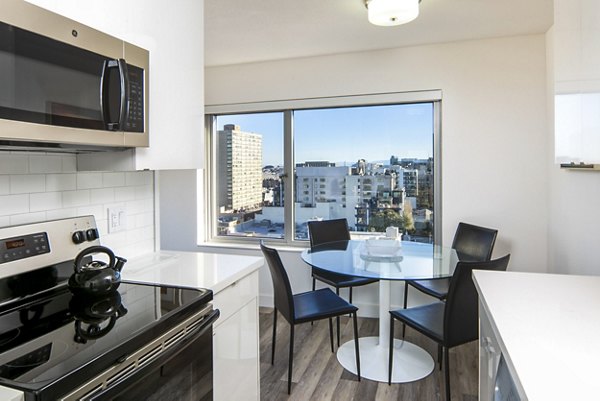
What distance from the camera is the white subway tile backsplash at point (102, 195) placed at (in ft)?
5.63

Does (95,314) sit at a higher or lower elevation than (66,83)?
lower

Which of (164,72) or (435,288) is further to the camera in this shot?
(435,288)

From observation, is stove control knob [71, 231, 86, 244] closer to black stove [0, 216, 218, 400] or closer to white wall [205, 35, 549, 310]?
black stove [0, 216, 218, 400]

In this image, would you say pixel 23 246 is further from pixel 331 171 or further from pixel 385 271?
pixel 331 171

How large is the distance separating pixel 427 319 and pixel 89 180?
6.37 ft

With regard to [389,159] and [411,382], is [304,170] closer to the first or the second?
[389,159]

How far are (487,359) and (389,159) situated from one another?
245cm

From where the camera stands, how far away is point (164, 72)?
167 centimetres

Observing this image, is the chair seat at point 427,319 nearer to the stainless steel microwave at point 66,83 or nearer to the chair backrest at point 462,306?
the chair backrest at point 462,306

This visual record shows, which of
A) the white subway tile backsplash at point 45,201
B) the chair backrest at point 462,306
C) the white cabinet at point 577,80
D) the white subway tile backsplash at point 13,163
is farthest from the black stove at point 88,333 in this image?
the white cabinet at point 577,80

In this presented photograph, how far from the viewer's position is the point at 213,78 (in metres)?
3.94

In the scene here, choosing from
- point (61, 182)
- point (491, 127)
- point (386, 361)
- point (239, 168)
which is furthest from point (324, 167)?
point (61, 182)

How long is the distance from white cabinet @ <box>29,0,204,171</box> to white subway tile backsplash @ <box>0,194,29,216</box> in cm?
27

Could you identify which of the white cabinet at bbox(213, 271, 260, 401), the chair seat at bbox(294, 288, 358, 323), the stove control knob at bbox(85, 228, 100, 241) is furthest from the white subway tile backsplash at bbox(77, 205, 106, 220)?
the chair seat at bbox(294, 288, 358, 323)
